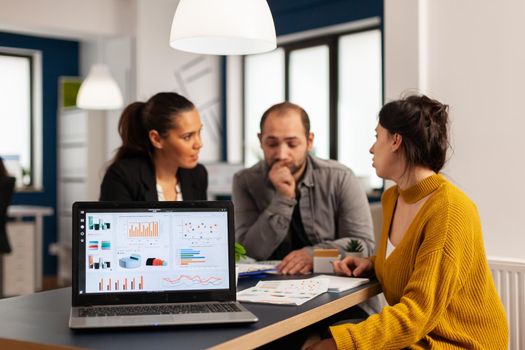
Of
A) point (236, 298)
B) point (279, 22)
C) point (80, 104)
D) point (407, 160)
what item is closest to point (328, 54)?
point (279, 22)

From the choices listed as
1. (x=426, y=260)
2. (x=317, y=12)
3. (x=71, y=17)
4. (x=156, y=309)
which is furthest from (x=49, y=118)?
(x=426, y=260)

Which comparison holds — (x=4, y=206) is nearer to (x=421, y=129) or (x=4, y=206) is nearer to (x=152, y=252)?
(x=152, y=252)

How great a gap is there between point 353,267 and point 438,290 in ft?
1.79

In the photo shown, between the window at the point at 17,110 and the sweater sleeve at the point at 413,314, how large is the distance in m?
6.26

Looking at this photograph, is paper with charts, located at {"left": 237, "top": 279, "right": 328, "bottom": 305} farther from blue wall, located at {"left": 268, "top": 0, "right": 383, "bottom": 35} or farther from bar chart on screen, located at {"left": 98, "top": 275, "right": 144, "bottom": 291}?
blue wall, located at {"left": 268, "top": 0, "right": 383, "bottom": 35}

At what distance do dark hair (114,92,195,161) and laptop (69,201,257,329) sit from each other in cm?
95

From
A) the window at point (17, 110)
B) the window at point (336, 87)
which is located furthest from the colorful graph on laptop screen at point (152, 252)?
the window at point (17, 110)

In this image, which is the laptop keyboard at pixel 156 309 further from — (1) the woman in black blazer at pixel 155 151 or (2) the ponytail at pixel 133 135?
(2) the ponytail at pixel 133 135

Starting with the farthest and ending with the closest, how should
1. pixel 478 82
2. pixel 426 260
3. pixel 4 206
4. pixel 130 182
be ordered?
pixel 4 206 → pixel 478 82 → pixel 130 182 → pixel 426 260

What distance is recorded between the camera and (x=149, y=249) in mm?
1673

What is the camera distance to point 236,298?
1704mm

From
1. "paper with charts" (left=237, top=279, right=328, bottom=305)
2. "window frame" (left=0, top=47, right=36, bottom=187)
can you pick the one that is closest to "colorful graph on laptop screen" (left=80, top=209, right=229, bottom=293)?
"paper with charts" (left=237, top=279, right=328, bottom=305)

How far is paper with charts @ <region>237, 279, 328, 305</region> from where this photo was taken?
5.61 feet

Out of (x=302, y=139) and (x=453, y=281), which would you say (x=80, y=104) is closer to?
(x=302, y=139)
